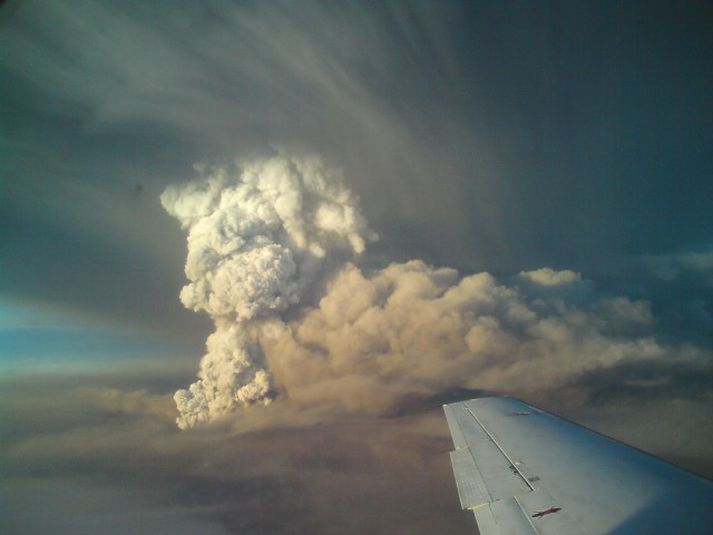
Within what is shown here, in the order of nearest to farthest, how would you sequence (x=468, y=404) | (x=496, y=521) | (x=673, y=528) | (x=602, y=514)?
(x=673, y=528)
(x=602, y=514)
(x=496, y=521)
(x=468, y=404)

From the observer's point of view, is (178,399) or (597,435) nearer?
(597,435)

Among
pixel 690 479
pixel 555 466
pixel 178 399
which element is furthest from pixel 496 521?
pixel 178 399

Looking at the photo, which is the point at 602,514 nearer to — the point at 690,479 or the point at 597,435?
the point at 690,479

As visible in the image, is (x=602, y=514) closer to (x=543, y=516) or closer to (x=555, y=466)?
(x=543, y=516)

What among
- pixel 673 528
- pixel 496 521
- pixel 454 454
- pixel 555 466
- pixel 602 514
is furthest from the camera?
pixel 454 454

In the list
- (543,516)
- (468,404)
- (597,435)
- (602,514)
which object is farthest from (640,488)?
(468,404)

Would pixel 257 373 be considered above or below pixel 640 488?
above

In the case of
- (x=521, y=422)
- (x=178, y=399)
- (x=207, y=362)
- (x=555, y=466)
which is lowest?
(x=555, y=466)
